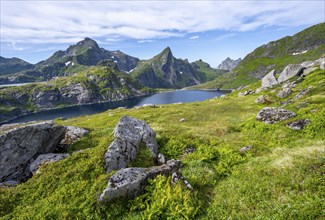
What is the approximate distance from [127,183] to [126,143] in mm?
5773

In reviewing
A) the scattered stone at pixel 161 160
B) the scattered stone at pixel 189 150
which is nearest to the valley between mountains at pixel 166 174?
the scattered stone at pixel 189 150

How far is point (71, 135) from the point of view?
23.2m

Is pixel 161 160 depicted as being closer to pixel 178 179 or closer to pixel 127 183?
pixel 178 179

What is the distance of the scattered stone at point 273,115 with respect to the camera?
83.1 feet

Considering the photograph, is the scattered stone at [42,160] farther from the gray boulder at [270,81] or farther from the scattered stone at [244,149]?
the gray boulder at [270,81]

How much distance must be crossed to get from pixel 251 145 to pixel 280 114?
8987mm

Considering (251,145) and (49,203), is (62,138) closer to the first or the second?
→ (49,203)

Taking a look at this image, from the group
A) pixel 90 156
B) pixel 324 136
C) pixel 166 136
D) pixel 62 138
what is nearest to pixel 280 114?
pixel 324 136

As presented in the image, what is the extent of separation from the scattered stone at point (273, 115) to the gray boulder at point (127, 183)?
17.9 meters

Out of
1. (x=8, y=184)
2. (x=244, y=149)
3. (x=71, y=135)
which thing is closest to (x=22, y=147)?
(x=8, y=184)

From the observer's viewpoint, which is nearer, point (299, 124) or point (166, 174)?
point (166, 174)

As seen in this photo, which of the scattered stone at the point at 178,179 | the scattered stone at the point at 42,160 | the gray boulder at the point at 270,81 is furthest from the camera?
the gray boulder at the point at 270,81

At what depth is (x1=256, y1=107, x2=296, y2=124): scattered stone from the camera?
2534 cm

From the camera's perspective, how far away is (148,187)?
42.7 feet
